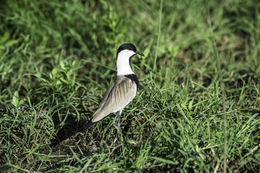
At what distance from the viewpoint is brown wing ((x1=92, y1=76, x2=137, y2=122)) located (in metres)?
2.97

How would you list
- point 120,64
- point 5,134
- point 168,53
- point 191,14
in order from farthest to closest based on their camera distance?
point 191,14, point 168,53, point 120,64, point 5,134

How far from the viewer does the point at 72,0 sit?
16.5ft

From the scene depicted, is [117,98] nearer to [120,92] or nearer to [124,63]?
[120,92]

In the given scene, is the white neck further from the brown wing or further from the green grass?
the green grass

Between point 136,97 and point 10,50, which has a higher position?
point 10,50

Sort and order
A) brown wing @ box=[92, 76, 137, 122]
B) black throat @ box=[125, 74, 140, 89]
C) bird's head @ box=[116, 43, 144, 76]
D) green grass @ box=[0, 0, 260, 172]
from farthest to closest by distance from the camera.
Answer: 1. bird's head @ box=[116, 43, 144, 76]
2. black throat @ box=[125, 74, 140, 89]
3. brown wing @ box=[92, 76, 137, 122]
4. green grass @ box=[0, 0, 260, 172]

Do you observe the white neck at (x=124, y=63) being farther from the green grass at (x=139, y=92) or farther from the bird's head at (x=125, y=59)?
the green grass at (x=139, y=92)

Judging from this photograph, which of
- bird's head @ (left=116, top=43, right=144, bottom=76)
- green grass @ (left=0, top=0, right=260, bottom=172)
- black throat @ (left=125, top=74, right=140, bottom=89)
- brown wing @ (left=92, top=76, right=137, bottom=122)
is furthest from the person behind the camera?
bird's head @ (left=116, top=43, right=144, bottom=76)

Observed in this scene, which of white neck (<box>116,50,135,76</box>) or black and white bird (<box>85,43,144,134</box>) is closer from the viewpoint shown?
black and white bird (<box>85,43,144,134</box>)

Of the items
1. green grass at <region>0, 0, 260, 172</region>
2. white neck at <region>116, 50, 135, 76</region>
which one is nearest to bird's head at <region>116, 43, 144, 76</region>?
white neck at <region>116, 50, 135, 76</region>

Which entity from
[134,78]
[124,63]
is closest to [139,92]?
[134,78]

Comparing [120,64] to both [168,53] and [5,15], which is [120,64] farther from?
[5,15]

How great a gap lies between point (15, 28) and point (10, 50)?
550mm

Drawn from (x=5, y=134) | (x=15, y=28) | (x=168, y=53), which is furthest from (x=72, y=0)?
(x=5, y=134)
